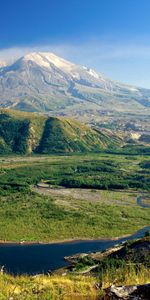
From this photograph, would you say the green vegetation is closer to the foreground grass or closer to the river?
the river

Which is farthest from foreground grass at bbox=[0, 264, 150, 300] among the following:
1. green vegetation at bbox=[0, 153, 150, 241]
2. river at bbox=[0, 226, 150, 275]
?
green vegetation at bbox=[0, 153, 150, 241]

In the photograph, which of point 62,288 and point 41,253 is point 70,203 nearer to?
point 41,253

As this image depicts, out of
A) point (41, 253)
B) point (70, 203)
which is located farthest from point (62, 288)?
point (70, 203)

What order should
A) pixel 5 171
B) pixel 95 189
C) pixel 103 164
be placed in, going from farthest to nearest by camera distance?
pixel 103 164
pixel 5 171
pixel 95 189

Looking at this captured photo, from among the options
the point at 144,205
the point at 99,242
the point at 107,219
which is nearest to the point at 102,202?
the point at 144,205

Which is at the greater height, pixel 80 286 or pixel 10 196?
pixel 80 286

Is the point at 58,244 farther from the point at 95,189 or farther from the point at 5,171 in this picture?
the point at 5,171
